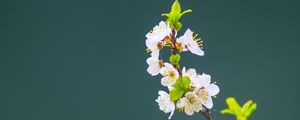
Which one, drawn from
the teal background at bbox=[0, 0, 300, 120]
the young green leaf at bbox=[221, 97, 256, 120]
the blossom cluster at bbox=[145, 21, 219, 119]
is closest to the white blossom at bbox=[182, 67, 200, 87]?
the blossom cluster at bbox=[145, 21, 219, 119]

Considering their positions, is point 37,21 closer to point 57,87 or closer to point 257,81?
point 57,87

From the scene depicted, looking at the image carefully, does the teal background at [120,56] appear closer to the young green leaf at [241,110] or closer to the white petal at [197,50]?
the white petal at [197,50]

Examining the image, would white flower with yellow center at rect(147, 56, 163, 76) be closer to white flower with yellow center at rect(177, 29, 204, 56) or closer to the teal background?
white flower with yellow center at rect(177, 29, 204, 56)

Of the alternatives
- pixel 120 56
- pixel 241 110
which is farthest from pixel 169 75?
pixel 120 56

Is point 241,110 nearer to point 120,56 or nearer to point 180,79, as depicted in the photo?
point 180,79

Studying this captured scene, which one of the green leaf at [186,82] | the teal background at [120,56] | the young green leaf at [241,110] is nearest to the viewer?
the young green leaf at [241,110]

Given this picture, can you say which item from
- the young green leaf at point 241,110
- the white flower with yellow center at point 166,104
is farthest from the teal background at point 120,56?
the young green leaf at point 241,110
